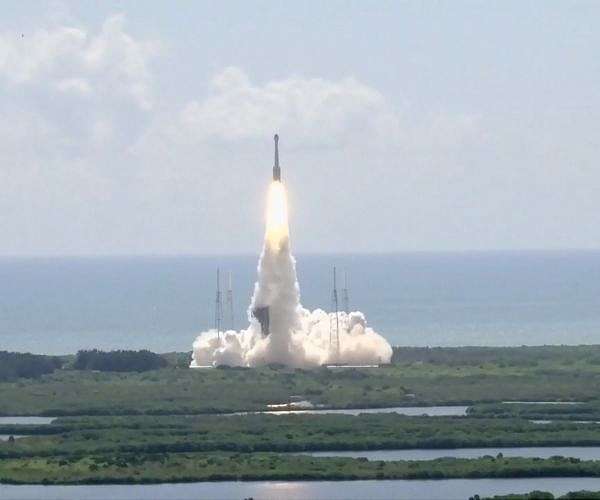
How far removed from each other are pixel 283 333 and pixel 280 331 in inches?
13.9

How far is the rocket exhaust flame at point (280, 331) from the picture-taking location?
466ft

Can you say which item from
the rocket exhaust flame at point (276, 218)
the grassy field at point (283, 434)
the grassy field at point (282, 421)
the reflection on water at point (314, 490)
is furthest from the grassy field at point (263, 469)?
the rocket exhaust flame at point (276, 218)

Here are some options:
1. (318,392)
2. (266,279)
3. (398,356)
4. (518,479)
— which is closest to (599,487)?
(518,479)

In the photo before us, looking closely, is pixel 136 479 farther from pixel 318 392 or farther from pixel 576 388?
pixel 576 388

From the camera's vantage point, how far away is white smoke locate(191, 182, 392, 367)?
14225cm

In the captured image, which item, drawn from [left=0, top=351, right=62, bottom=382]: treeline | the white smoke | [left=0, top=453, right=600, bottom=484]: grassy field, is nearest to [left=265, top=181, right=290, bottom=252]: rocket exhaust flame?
the white smoke

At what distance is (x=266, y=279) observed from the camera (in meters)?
143

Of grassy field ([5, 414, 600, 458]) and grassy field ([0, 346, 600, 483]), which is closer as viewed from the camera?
grassy field ([0, 346, 600, 483])

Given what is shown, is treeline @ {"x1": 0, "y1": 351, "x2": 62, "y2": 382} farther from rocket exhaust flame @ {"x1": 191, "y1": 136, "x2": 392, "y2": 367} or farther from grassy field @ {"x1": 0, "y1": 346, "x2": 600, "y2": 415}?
rocket exhaust flame @ {"x1": 191, "y1": 136, "x2": 392, "y2": 367}

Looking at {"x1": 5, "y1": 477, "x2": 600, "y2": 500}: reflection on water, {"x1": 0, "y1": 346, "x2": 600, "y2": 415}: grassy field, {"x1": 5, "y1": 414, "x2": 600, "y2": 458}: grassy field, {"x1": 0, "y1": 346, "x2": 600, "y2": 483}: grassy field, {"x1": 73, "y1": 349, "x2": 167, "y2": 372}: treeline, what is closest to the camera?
{"x1": 5, "y1": 477, "x2": 600, "y2": 500}: reflection on water

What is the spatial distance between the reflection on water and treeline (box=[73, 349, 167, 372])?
168ft

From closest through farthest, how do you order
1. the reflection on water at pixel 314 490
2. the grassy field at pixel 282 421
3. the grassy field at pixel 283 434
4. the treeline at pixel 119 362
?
the reflection on water at pixel 314 490, the grassy field at pixel 282 421, the grassy field at pixel 283 434, the treeline at pixel 119 362

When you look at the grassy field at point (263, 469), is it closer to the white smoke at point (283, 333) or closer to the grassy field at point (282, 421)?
the grassy field at point (282, 421)

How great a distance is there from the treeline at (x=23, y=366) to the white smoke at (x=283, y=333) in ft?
34.1
